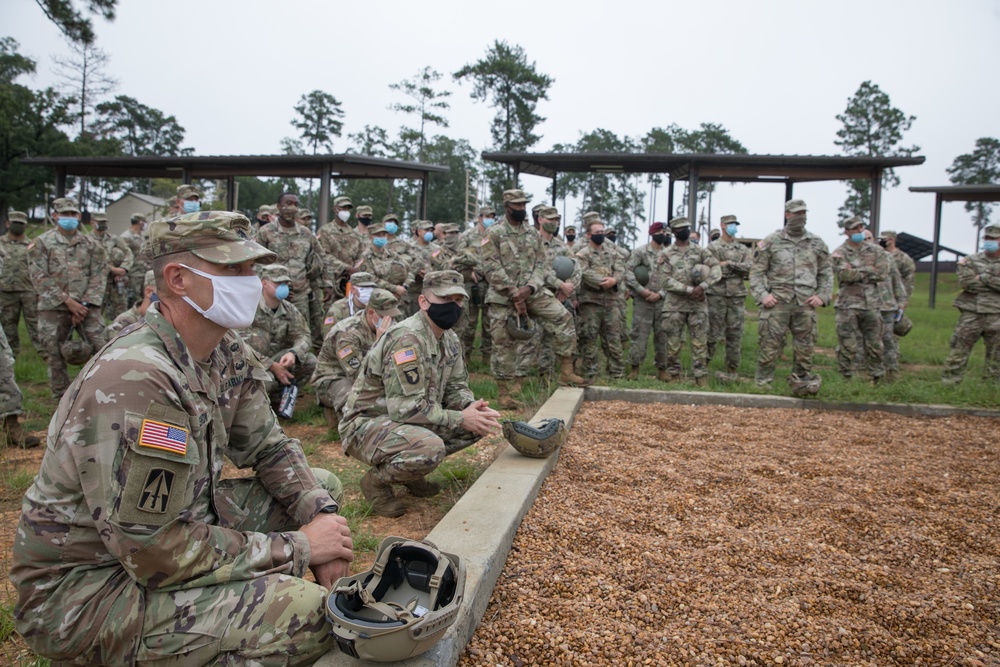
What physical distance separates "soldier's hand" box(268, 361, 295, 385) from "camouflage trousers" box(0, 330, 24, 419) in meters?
1.95

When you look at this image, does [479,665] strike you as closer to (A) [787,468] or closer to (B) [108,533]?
(B) [108,533]

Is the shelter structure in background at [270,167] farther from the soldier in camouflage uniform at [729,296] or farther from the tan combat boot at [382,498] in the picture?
the tan combat boot at [382,498]

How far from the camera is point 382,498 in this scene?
4.08m

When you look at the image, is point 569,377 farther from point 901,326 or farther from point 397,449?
point 901,326

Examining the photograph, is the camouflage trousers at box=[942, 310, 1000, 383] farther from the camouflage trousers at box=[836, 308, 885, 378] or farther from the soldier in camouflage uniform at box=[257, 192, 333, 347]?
the soldier in camouflage uniform at box=[257, 192, 333, 347]

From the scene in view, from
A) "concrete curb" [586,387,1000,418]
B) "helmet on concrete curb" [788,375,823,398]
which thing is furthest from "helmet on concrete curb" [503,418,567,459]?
"helmet on concrete curb" [788,375,823,398]

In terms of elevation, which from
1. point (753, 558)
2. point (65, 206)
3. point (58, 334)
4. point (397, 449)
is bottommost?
point (753, 558)

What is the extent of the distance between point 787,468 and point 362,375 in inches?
112

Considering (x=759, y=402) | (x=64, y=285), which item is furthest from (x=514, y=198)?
(x=64, y=285)

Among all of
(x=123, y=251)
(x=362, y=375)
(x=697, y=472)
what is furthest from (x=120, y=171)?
(x=697, y=472)

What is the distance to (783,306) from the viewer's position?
7.90 meters

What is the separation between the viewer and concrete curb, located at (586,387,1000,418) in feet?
20.9

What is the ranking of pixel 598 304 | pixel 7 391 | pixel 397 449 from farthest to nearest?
pixel 598 304
pixel 7 391
pixel 397 449

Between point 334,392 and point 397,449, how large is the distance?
217cm
